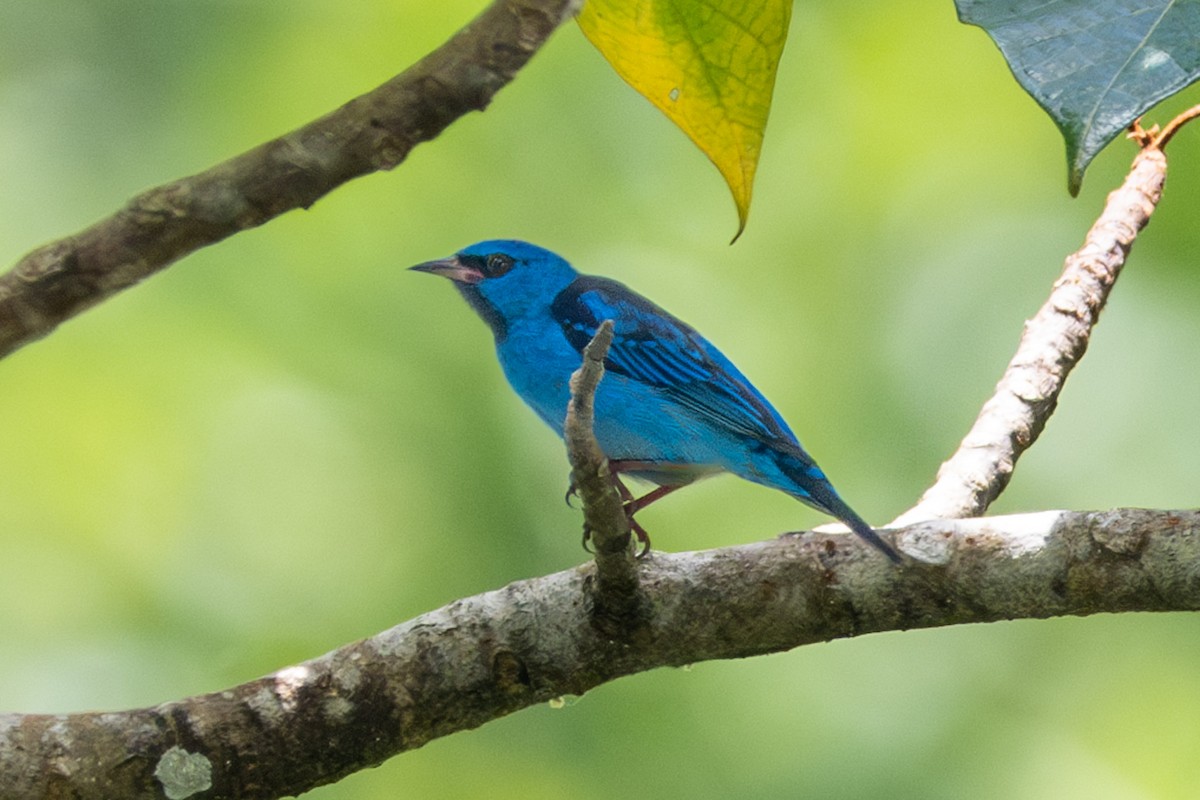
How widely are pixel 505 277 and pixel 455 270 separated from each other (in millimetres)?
244

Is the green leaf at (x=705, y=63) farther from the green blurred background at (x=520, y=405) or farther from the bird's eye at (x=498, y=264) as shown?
the green blurred background at (x=520, y=405)

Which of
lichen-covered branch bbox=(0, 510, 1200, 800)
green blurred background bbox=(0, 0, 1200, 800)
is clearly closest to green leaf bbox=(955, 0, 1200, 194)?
lichen-covered branch bbox=(0, 510, 1200, 800)

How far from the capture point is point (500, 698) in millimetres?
2939

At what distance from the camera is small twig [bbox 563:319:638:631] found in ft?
8.16

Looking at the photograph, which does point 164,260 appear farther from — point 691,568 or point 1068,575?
point 1068,575

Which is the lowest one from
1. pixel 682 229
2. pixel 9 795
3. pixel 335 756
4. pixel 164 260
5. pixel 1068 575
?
pixel 1068 575


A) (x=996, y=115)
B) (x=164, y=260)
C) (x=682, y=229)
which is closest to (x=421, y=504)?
(x=682, y=229)

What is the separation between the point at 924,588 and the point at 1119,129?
143cm

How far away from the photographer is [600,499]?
2.64 metres

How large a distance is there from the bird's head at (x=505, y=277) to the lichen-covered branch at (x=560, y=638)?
202cm

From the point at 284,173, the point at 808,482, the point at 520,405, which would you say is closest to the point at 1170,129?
the point at 808,482

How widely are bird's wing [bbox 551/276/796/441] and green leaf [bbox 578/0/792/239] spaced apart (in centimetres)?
208

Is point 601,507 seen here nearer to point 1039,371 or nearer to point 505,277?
point 1039,371

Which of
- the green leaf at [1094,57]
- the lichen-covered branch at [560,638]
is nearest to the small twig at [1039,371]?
the lichen-covered branch at [560,638]
